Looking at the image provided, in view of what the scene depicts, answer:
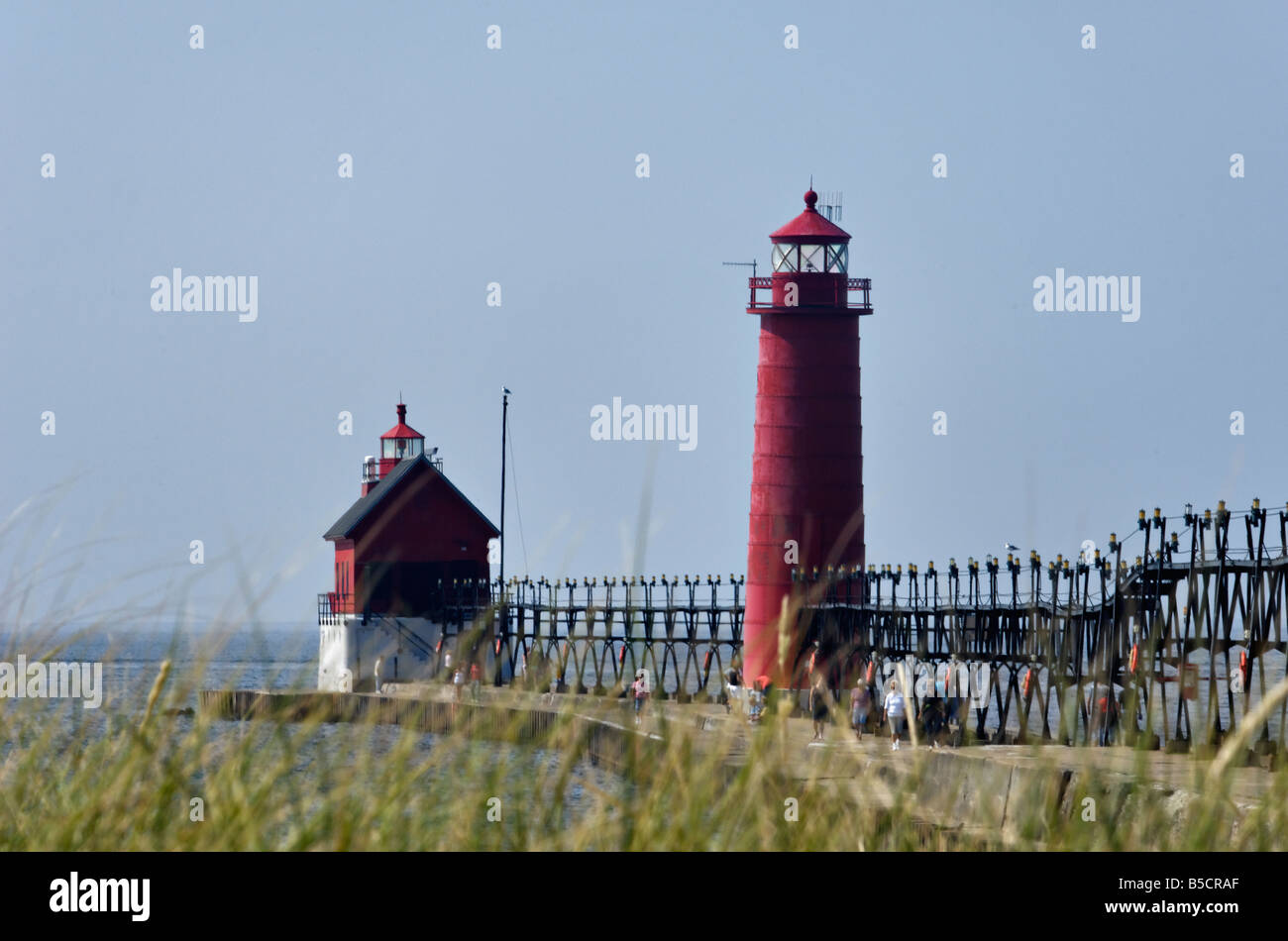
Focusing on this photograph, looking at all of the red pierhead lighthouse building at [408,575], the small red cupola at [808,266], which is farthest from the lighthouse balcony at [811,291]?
the red pierhead lighthouse building at [408,575]

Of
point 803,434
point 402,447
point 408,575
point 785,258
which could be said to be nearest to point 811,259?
point 785,258

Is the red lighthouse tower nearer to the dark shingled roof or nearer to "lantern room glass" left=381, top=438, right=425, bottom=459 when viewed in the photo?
the dark shingled roof

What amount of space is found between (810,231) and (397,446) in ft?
89.3

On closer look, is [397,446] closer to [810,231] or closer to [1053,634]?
[810,231]

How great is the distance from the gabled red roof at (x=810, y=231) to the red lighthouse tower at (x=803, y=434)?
965mm

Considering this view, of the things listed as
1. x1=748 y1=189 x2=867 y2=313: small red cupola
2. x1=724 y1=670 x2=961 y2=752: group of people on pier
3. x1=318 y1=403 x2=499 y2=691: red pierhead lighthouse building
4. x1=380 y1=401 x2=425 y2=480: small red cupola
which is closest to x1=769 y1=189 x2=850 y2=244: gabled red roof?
x1=748 y1=189 x2=867 y2=313: small red cupola

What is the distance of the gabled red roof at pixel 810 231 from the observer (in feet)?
134

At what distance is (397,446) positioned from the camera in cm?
6481

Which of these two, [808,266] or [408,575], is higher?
[808,266]

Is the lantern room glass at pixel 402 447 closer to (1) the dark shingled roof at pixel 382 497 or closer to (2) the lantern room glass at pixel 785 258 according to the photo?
(1) the dark shingled roof at pixel 382 497

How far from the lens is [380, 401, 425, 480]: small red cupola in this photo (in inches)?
2547
